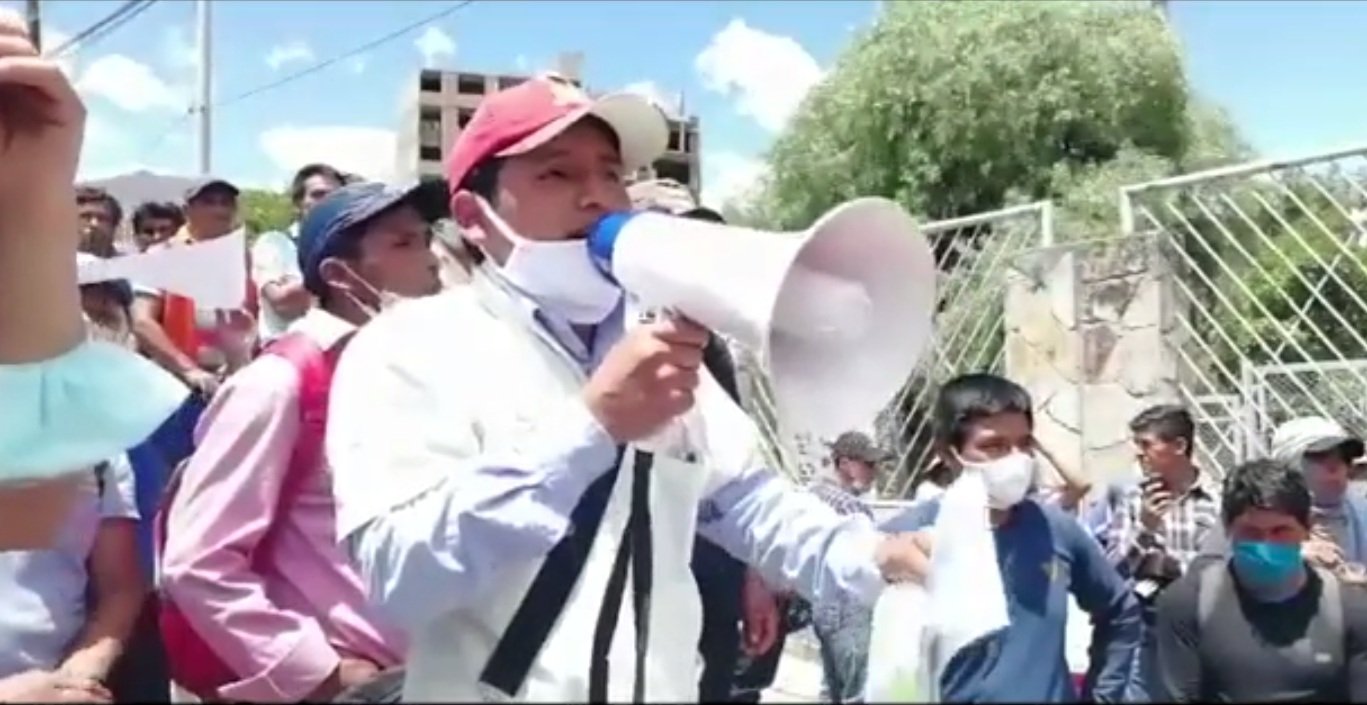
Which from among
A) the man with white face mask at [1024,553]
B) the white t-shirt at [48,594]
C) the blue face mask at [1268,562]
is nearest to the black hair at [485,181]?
the white t-shirt at [48,594]

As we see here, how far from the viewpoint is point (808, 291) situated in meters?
1.69

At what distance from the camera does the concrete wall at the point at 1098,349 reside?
20.7 ft

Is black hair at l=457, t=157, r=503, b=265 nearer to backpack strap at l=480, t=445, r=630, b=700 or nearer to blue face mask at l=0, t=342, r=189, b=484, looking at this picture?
backpack strap at l=480, t=445, r=630, b=700

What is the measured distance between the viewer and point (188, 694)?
2.53 metres

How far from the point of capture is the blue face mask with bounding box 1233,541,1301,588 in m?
3.94

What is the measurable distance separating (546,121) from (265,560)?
0.82 metres

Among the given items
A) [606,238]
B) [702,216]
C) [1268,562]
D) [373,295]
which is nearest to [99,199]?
[373,295]

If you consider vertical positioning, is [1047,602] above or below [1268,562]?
below

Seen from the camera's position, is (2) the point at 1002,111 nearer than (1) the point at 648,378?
No

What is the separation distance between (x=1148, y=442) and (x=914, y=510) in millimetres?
1088

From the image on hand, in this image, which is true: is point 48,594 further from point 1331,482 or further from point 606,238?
point 1331,482

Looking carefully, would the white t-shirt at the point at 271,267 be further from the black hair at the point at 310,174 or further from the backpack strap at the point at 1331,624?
the backpack strap at the point at 1331,624

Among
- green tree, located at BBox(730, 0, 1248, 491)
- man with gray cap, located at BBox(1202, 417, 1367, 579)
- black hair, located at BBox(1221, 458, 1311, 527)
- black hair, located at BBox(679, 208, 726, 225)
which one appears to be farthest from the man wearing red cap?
green tree, located at BBox(730, 0, 1248, 491)

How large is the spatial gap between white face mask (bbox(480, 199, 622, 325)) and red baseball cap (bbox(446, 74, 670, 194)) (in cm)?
14
